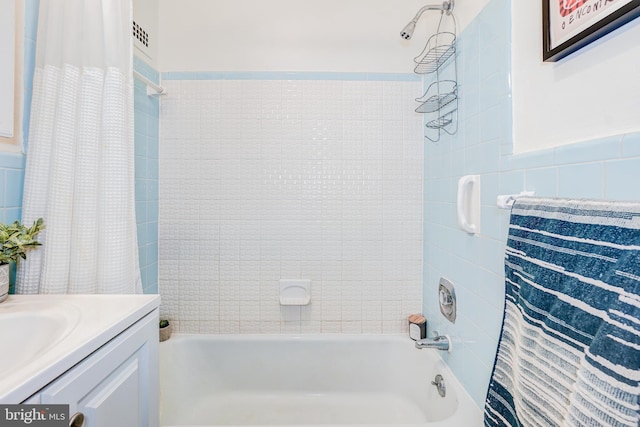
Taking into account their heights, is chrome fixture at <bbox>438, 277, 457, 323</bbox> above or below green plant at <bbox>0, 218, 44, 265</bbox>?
below

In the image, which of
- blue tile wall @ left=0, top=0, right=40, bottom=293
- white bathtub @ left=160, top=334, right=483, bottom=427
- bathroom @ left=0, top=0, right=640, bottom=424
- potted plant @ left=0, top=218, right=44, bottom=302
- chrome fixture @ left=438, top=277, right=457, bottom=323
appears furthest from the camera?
bathroom @ left=0, top=0, right=640, bottom=424

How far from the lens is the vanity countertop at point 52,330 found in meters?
0.54

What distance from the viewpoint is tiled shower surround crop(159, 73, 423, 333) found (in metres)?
1.90

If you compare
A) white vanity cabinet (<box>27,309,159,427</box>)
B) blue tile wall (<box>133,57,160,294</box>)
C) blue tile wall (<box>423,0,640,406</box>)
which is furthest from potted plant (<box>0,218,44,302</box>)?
blue tile wall (<box>423,0,640,406</box>)

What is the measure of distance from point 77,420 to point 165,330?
4.31ft

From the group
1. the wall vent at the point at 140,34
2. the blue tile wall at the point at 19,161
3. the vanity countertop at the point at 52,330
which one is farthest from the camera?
the wall vent at the point at 140,34

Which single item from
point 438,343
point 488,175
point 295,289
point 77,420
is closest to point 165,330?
point 295,289

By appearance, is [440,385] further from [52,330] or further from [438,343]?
[52,330]

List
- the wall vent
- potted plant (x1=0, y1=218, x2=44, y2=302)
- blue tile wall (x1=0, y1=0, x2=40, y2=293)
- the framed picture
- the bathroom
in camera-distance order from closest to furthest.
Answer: the framed picture
potted plant (x1=0, y1=218, x2=44, y2=302)
blue tile wall (x1=0, y1=0, x2=40, y2=293)
the wall vent
the bathroom

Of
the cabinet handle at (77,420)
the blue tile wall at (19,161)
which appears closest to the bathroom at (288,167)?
the blue tile wall at (19,161)

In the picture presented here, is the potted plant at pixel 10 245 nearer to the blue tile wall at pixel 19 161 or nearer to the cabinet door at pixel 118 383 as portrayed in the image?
the blue tile wall at pixel 19 161

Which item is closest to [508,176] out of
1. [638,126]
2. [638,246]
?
[638,126]

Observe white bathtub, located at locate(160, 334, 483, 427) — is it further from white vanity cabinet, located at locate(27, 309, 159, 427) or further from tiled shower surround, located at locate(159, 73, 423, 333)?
white vanity cabinet, located at locate(27, 309, 159, 427)

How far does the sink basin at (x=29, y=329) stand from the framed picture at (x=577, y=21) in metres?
1.39
